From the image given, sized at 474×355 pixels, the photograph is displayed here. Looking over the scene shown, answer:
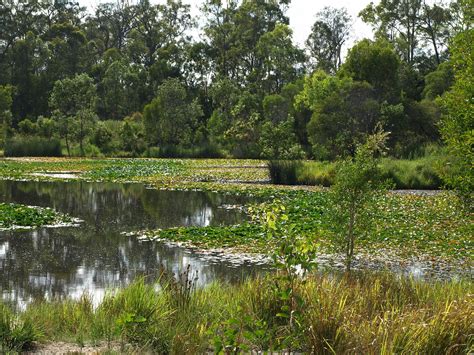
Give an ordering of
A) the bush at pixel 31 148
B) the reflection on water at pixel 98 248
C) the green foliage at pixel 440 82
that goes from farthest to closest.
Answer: the bush at pixel 31 148, the green foliage at pixel 440 82, the reflection on water at pixel 98 248

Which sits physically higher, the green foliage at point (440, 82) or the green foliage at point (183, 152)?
the green foliage at point (440, 82)

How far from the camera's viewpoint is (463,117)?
9625 mm

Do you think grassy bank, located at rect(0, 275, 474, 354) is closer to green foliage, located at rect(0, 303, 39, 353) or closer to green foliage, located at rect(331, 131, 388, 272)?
green foliage, located at rect(0, 303, 39, 353)

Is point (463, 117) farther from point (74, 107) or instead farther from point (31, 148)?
point (74, 107)

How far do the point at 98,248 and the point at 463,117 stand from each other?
8.24 metres

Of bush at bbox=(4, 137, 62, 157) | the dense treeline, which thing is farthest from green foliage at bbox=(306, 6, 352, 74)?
bush at bbox=(4, 137, 62, 157)

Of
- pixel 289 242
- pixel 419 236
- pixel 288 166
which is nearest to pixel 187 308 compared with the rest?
pixel 289 242

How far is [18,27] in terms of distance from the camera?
68375 mm

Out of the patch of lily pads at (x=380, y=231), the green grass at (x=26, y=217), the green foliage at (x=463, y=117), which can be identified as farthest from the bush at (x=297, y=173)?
the green foliage at (x=463, y=117)

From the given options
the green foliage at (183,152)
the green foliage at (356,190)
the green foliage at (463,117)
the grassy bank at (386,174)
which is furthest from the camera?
the green foliage at (183,152)

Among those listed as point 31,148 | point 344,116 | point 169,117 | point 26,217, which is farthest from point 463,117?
point 169,117

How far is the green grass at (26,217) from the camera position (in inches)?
595

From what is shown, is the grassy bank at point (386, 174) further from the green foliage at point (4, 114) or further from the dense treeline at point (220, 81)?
the green foliage at point (4, 114)

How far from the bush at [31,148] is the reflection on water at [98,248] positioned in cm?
2339
